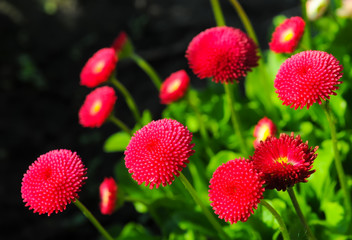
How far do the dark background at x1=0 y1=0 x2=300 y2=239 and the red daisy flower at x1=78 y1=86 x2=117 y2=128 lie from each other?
0.95 metres

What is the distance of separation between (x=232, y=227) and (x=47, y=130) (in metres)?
1.71

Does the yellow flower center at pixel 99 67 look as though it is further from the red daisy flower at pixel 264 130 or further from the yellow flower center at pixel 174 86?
the red daisy flower at pixel 264 130

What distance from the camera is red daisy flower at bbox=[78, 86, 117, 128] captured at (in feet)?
4.87

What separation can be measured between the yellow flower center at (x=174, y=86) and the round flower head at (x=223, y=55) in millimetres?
293

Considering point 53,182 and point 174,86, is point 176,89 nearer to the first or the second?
point 174,86

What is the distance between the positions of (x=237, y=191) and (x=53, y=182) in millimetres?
397

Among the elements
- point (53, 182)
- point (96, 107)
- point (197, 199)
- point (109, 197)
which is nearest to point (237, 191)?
point (197, 199)

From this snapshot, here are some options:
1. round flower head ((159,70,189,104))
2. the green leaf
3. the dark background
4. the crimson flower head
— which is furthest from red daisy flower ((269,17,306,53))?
the dark background

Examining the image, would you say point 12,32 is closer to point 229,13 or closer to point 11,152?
point 11,152

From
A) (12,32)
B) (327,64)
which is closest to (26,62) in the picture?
(12,32)

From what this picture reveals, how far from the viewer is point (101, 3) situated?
123 inches

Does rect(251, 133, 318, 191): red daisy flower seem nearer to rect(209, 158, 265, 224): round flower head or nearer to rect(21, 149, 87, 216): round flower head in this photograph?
rect(209, 158, 265, 224): round flower head

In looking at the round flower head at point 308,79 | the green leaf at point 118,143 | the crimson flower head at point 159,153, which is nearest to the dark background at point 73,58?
the green leaf at point 118,143

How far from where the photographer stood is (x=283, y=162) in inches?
34.2
